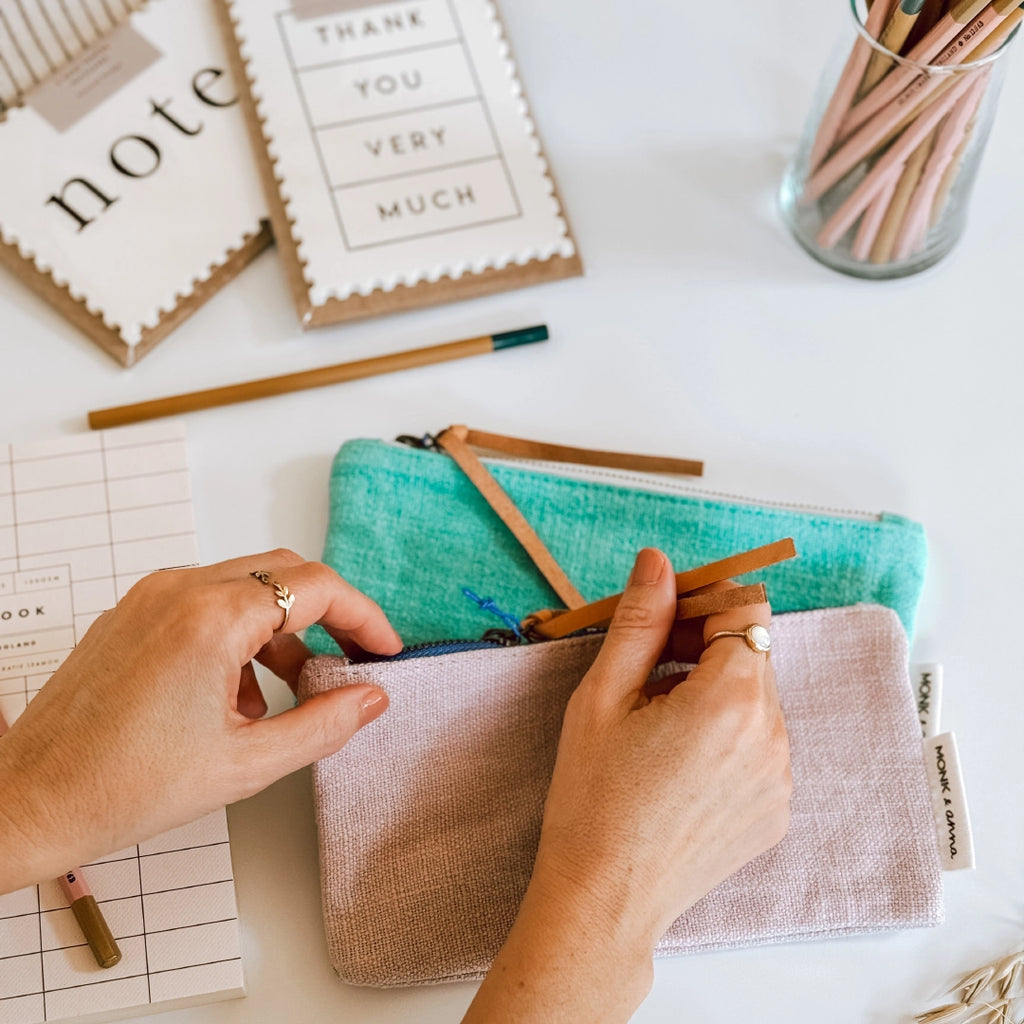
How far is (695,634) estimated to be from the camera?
2.33ft

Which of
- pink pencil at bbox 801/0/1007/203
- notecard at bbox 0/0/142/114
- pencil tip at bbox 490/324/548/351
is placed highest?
notecard at bbox 0/0/142/114

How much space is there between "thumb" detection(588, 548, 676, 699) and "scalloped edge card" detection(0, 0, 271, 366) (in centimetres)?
50

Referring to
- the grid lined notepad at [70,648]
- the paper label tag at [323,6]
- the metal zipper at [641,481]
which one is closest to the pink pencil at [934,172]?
the metal zipper at [641,481]

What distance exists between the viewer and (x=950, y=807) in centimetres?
74

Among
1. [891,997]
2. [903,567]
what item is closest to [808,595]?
[903,567]

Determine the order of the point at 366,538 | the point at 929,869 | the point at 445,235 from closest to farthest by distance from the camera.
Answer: the point at 929,869, the point at 366,538, the point at 445,235

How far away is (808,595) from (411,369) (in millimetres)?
395

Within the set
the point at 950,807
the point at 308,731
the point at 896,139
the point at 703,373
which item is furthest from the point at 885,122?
the point at 308,731

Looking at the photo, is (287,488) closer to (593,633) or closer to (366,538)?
(366,538)

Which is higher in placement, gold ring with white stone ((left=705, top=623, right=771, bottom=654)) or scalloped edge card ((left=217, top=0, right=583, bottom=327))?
scalloped edge card ((left=217, top=0, right=583, bottom=327))

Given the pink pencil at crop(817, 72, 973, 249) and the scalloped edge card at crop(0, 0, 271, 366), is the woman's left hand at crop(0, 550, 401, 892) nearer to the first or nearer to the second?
the scalloped edge card at crop(0, 0, 271, 366)

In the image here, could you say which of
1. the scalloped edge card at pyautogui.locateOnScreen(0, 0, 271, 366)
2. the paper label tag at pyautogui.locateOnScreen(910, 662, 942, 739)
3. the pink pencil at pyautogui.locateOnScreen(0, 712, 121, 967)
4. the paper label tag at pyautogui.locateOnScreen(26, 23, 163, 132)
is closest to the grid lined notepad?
the pink pencil at pyautogui.locateOnScreen(0, 712, 121, 967)

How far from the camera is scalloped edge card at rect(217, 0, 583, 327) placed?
35.9 inches

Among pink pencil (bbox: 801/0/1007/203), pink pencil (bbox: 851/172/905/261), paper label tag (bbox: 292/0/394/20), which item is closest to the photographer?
pink pencil (bbox: 801/0/1007/203)
